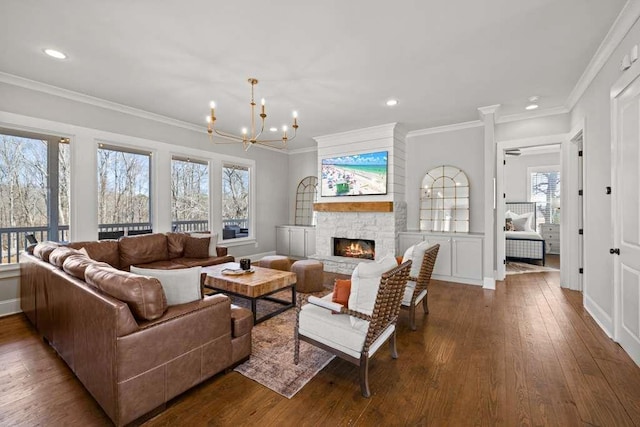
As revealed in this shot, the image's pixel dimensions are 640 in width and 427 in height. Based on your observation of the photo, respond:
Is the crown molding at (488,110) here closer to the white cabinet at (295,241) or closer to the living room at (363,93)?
the living room at (363,93)

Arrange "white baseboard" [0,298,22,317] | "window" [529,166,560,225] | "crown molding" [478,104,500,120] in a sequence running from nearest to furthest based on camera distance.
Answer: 1. "white baseboard" [0,298,22,317]
2. "crown molding" [478,104,500,120]
3. "window" [529,166,560,225]

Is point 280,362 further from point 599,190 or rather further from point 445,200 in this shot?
point 445,200

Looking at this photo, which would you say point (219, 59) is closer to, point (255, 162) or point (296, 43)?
point (296, 43)

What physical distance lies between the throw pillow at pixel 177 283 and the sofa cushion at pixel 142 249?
8.46 feet

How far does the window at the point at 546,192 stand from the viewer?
26.1ft

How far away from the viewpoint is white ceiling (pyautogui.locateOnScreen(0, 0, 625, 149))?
2.33 metres

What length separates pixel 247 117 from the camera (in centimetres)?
503

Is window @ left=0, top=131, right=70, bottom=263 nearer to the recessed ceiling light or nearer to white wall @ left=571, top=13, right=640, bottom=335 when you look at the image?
the recessed ceiling light

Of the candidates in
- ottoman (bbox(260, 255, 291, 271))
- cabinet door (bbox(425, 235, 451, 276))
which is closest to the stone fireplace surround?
cabinet door (bbox(425, 235, 451, 276))

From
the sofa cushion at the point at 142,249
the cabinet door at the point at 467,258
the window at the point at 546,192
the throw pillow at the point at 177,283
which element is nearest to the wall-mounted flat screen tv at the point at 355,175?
the cabinet door at the point at 467,258

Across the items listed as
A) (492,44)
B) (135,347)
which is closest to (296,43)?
(492,44)

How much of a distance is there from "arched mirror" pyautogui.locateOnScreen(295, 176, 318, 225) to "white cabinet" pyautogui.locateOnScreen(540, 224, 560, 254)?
20.7 feet

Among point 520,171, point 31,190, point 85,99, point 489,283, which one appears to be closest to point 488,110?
point 489,283

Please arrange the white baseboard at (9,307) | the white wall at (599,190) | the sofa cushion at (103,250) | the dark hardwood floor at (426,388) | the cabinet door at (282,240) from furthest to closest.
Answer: the cabinet door at (282,240) < the sofa cushion at (103,250) < the white baseboard at (9,307) < the white wall at (599,190) < the dark hardwood floor at (426,388)
